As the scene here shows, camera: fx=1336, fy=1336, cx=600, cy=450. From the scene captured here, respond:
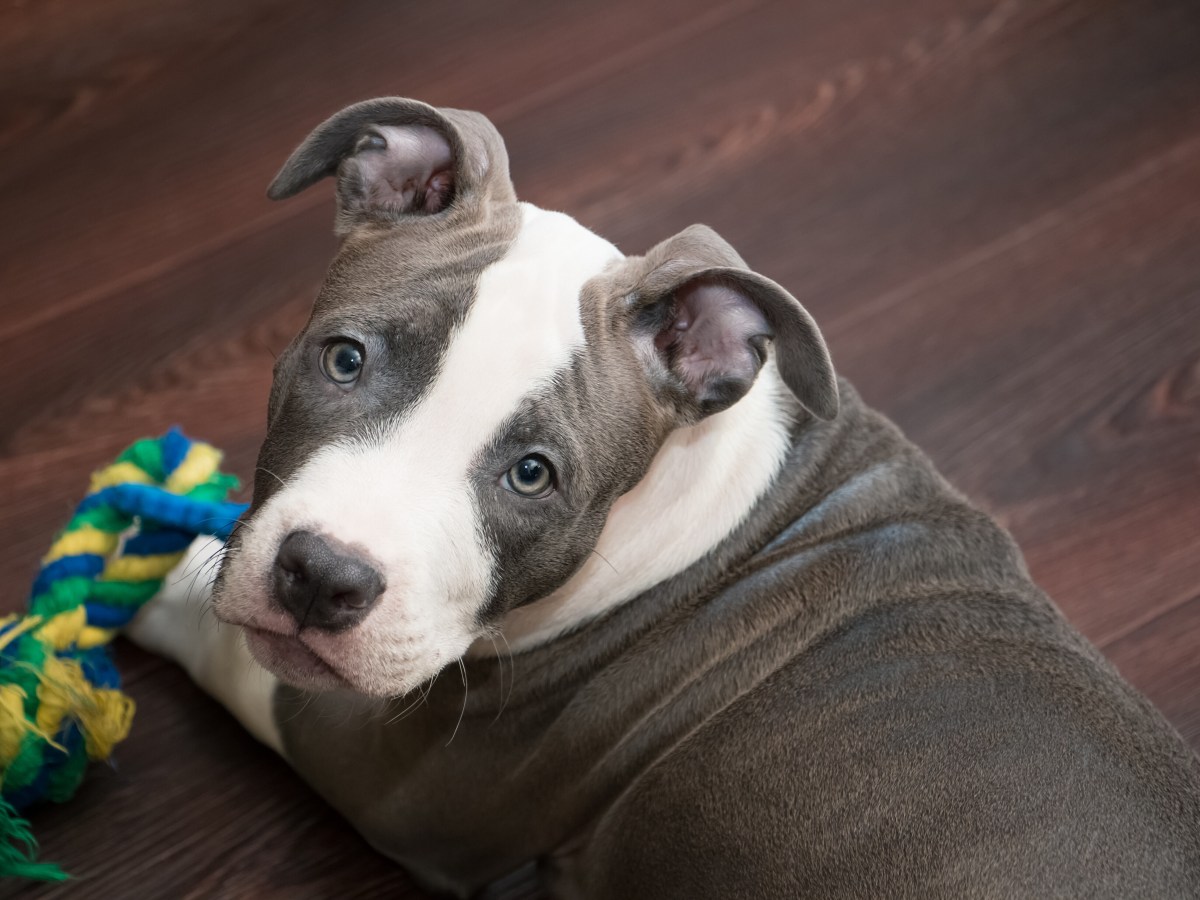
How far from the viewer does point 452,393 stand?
190 cm

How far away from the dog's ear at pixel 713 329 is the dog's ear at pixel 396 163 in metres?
0.30

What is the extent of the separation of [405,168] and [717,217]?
68.2 inches

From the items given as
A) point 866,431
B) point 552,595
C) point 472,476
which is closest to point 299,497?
point 472,476

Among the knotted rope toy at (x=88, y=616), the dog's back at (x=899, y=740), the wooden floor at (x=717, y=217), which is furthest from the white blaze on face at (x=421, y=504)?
the wooden floor at (x=717, y=217)

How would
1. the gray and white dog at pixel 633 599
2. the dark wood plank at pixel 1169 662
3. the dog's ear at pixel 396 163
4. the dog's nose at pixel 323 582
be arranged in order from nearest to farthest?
the dog's nose at pixel 323 582 < the gray and white dog at pixel 633 599 < the dog's ear at pixel 396 163 < the dark wood plank at pixel 1169 662

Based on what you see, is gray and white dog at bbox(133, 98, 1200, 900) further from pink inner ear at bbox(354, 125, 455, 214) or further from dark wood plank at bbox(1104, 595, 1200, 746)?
dark wood plank at bbox(1104, 595, 1200, 746)

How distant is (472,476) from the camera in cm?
191

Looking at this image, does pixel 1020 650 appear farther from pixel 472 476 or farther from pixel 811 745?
pixel 472 476

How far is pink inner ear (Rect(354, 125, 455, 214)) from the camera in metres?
2.20

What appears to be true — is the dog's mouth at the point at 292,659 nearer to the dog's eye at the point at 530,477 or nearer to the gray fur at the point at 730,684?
the gray fur at the point at 730,684

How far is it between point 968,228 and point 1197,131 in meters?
0.91

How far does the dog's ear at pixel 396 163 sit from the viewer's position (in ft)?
7.14

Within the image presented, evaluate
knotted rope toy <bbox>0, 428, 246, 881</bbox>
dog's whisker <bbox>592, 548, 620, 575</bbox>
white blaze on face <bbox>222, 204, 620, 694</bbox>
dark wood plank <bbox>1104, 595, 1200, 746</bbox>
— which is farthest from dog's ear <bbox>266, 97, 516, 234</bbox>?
dark wood plank <bbox>1104, 595, 1200, 746</bbox>

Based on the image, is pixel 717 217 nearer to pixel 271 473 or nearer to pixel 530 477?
pixel 530 477
